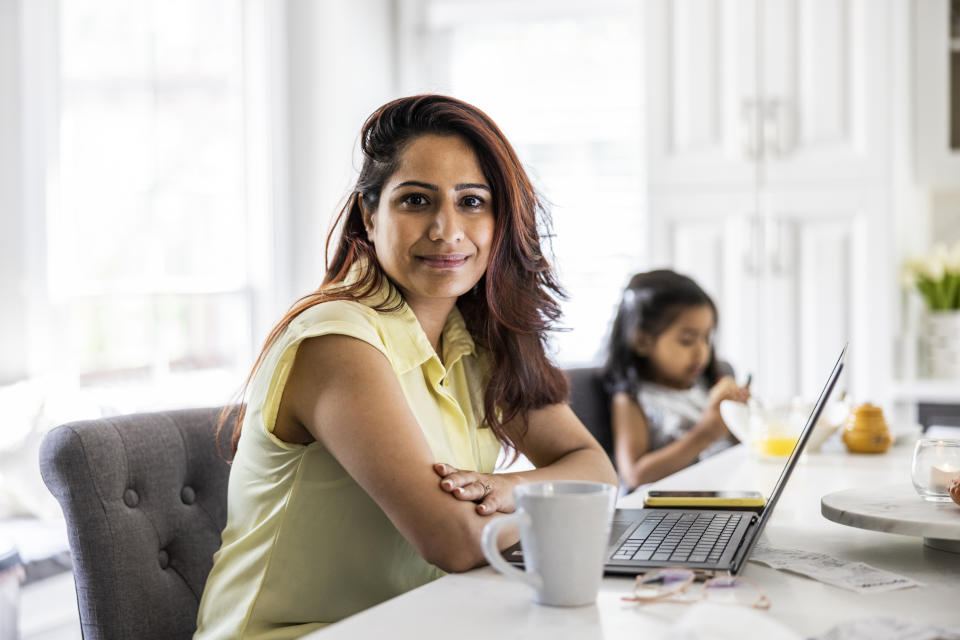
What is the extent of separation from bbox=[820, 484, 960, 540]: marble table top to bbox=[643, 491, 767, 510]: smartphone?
12cm

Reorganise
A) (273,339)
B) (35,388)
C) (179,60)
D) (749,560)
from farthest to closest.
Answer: (179,60), (35,388), (273,339), (749,560)

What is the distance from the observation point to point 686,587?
902 mm

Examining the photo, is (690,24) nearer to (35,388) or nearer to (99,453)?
(35,388)

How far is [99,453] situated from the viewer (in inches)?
44.8

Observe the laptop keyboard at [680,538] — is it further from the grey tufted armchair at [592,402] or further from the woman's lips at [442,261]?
the grey tufted armchair at [592,402]

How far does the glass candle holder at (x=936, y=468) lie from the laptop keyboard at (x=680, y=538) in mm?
197

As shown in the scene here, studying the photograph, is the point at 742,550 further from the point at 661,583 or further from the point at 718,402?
the point at 718,402

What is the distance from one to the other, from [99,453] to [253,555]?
0.67 ft

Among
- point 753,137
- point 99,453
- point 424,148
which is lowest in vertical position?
point 99,453

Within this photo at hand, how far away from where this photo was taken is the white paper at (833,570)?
0.93 m

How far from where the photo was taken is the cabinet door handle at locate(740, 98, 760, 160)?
10.9ft

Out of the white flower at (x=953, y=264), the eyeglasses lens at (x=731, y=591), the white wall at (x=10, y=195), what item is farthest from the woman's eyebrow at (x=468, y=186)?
the white flower at (x=953, y=264)

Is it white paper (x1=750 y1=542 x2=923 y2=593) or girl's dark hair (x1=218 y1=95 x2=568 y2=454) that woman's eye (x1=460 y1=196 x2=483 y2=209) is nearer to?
girl's dark hair (x1=218 y1=95 x2=568 y2=454)

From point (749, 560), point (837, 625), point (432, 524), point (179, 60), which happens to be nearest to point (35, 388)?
point (179, 60)
